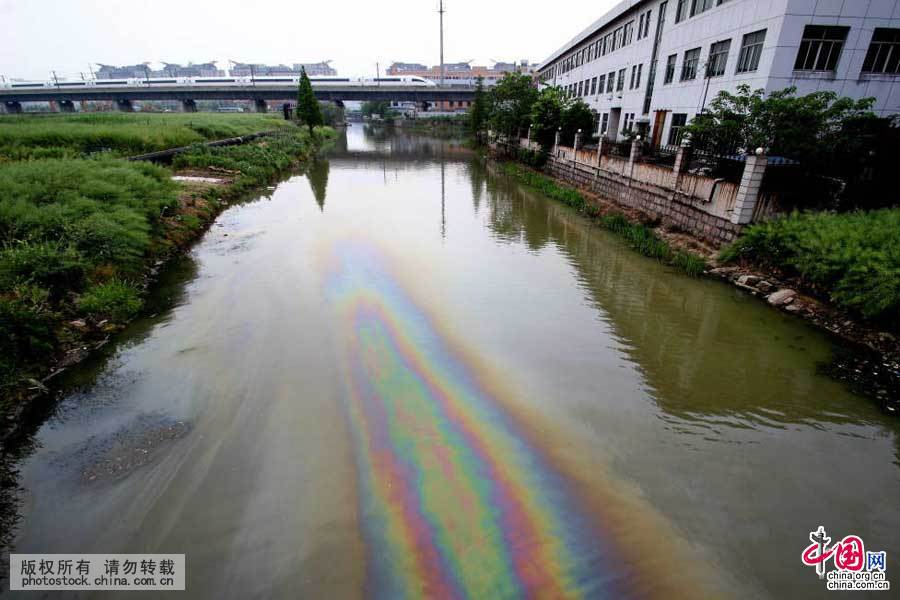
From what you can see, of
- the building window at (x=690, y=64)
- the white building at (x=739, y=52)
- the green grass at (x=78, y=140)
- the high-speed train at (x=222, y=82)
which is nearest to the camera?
the white building at (x=739, y=52)

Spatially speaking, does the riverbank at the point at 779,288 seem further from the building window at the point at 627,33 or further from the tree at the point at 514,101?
the tree at the point at 514,101

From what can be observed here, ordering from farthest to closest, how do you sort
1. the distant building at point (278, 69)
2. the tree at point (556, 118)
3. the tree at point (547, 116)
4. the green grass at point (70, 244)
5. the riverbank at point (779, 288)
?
the distant building at point (278, 69)
the tree at point (547, 116)
the tree at point (556, 118)
the riverbank at point (779, 288)
the green grass at point (70, 244)

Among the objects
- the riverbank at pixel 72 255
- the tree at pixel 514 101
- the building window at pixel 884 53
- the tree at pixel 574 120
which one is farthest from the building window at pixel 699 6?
the riverbank at pixel 72 255

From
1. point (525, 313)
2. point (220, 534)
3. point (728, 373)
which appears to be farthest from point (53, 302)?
point (728, 373)

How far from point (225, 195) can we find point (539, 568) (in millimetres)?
19002

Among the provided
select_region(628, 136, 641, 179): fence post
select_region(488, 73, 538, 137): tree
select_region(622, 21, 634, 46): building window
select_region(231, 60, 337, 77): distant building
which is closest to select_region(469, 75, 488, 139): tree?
select_region(488, 73, 538, 137): tree

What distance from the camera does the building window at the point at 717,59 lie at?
16.9 metres

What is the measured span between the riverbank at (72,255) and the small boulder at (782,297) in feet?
42.1

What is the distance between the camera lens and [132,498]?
4484 mm

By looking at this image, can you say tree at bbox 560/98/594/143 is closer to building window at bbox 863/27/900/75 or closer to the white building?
the white building

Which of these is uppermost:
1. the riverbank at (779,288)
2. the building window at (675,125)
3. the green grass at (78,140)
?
the building window at (675,125)

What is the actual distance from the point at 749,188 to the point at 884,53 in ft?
31.4

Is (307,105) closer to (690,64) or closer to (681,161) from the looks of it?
(690,64)

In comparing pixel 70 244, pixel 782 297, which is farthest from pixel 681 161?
pixel 70 244
